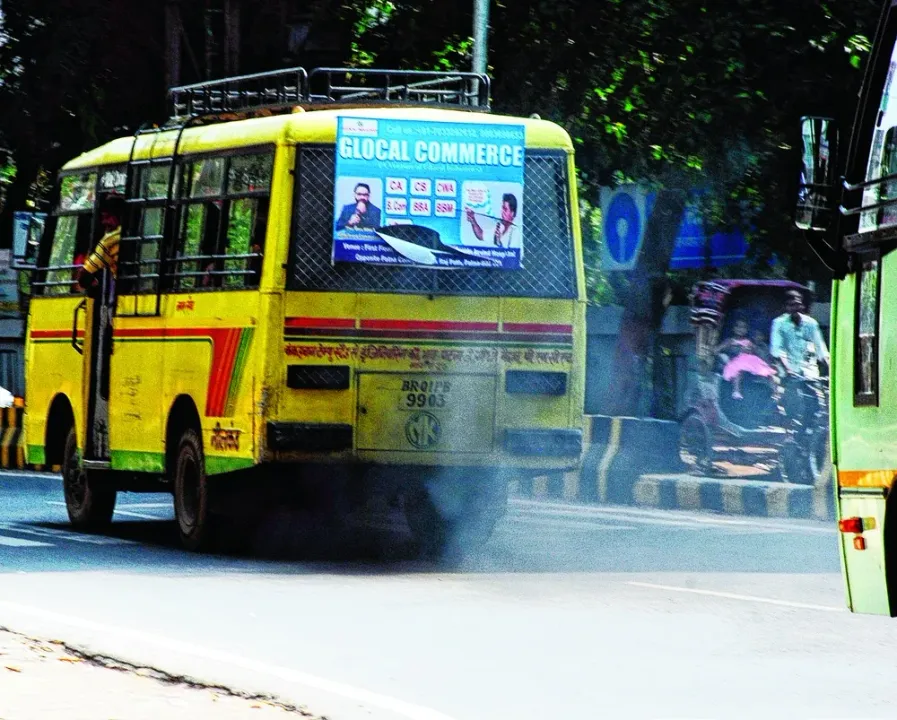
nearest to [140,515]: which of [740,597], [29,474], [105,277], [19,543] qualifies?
[105,277]

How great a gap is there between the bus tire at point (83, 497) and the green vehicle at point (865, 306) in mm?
10158

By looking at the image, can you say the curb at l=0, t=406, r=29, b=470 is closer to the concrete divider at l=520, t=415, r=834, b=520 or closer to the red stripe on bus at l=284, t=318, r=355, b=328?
the concrete divider at l=520, t=415, r=834, b=520

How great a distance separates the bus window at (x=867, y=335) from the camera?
22.2 feet

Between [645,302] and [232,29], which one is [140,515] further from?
[645,302]

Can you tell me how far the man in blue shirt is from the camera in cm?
2094

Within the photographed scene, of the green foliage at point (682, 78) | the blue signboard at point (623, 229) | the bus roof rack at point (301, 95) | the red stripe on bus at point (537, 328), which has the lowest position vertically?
the red stripe on bus at point (537, 328)

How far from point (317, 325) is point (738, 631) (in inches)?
172

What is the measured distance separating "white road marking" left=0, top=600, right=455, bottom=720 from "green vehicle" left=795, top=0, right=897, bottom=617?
62.7 inches

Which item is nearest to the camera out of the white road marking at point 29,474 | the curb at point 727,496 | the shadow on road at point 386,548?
the shadow on road at point 386,548

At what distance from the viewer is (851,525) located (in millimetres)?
6969

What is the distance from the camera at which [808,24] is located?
2377 centimetres

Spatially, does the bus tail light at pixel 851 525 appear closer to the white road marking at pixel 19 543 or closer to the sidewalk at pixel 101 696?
the sidewalk at pixel 101 696

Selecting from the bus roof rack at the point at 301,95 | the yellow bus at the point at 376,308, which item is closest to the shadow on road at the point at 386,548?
the yellow bus at the point at 376,308

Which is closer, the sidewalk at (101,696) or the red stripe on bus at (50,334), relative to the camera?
the sidewalk at (101,696)
